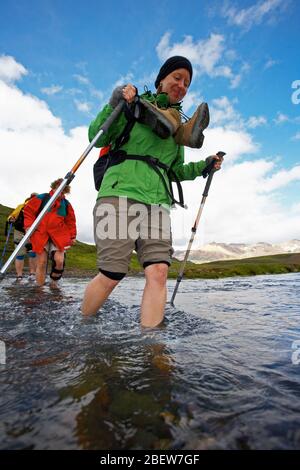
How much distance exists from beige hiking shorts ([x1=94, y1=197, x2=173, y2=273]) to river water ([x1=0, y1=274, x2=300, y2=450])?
1.18 metres

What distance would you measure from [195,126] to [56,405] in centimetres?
497

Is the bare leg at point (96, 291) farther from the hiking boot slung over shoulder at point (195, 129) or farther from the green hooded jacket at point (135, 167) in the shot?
the hiking boot slung over shoulder at point (195, 129)

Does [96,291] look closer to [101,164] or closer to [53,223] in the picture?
[101,164]

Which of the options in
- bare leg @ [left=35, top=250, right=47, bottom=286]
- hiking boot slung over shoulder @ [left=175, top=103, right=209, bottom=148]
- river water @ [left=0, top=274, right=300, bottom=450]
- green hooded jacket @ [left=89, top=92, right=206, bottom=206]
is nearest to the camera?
river water @ [left=0, top=274, right=300, bottom=450]

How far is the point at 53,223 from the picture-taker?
12.0 metres

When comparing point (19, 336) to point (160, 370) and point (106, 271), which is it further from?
point (160, 370)

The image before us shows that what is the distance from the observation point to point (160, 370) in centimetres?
337

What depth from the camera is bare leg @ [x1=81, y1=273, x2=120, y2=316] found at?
211 inches

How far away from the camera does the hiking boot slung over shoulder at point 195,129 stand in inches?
232

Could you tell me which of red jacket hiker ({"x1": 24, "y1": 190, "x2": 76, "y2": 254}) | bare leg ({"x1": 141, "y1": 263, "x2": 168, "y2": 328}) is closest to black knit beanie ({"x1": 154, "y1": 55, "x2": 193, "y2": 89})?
bare leg ({"x1": 141, "y1": 263, "x2": 168, "y2": 328})

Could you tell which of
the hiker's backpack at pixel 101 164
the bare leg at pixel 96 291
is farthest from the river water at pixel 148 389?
the hiker's backpack at pixel 101 164

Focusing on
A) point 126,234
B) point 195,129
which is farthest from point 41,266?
point 195,129

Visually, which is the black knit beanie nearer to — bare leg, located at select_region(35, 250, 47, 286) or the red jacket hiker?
the red jacket hiker

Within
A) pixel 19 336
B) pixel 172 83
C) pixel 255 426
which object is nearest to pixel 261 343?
pixel 255 426
